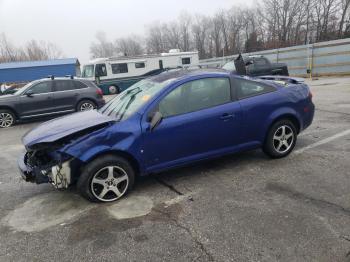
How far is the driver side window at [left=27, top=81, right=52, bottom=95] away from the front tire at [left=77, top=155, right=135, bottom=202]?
8162mm

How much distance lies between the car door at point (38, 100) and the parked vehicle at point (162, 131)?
6706mm

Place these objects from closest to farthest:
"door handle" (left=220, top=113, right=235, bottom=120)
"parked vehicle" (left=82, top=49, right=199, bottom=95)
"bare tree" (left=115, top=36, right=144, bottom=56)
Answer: "door handle" (left=220, top=113, right=235, bottom=120) → "parked vehicle" (left=82, top=49, right=199, bottom=95) → "bare tree" (left=115, top=36, right=144, bottom=56)

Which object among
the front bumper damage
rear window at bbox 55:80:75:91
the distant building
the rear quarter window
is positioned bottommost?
the distant building

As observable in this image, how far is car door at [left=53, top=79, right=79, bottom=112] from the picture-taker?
37.3 feet

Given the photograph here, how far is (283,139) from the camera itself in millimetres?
5332

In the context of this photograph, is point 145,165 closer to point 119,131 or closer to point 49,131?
point 119,131

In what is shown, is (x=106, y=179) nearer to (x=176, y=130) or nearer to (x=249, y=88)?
(x=176, y=130)

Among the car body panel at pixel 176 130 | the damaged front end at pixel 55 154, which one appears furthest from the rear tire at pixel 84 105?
the damaged front end at pixel 55 154

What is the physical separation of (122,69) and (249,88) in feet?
63.4

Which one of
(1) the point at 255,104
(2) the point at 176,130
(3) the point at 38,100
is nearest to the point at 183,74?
(2) the point at 176,130

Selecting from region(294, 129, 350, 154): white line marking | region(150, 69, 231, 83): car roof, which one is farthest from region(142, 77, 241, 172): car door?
region(294, 129, 350, 154): white line marking

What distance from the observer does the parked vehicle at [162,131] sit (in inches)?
161

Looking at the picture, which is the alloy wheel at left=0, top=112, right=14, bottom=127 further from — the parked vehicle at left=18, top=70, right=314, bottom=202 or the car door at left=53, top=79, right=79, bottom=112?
the parked vehicle at left=18, top=70, right=314, bottom=202

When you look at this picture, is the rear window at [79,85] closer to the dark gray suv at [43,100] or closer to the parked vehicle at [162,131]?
the dark gray suv at [43,100]
